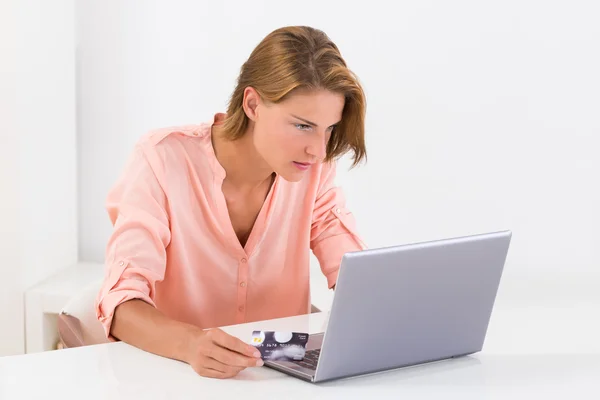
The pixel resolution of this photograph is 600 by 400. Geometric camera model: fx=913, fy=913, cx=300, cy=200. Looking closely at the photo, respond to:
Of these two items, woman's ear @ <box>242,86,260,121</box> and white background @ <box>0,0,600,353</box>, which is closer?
woman's ear @ <box>242,86,260,121</box>

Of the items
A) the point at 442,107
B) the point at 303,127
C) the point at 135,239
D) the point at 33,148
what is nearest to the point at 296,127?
the point at 303,127

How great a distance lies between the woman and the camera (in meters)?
1.89

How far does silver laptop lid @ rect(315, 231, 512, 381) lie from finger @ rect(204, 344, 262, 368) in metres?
0.12

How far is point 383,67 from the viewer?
3.17 metres

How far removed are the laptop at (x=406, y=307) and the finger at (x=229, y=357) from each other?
51 millimetres

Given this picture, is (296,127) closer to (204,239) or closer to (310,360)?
(204,239)

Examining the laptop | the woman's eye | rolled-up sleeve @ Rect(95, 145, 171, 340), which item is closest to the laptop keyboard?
the laptop

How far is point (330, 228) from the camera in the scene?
227 centimetres

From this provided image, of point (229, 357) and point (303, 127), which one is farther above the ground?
point (303, 127)

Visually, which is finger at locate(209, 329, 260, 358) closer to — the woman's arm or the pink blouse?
the woman's arm

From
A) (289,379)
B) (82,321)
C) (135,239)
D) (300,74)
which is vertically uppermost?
(300,74)

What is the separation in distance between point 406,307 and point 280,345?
0.25 meters

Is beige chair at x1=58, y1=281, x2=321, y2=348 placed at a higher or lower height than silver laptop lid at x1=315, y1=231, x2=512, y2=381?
lower

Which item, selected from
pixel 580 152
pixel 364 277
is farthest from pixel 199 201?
pixel 580 152
